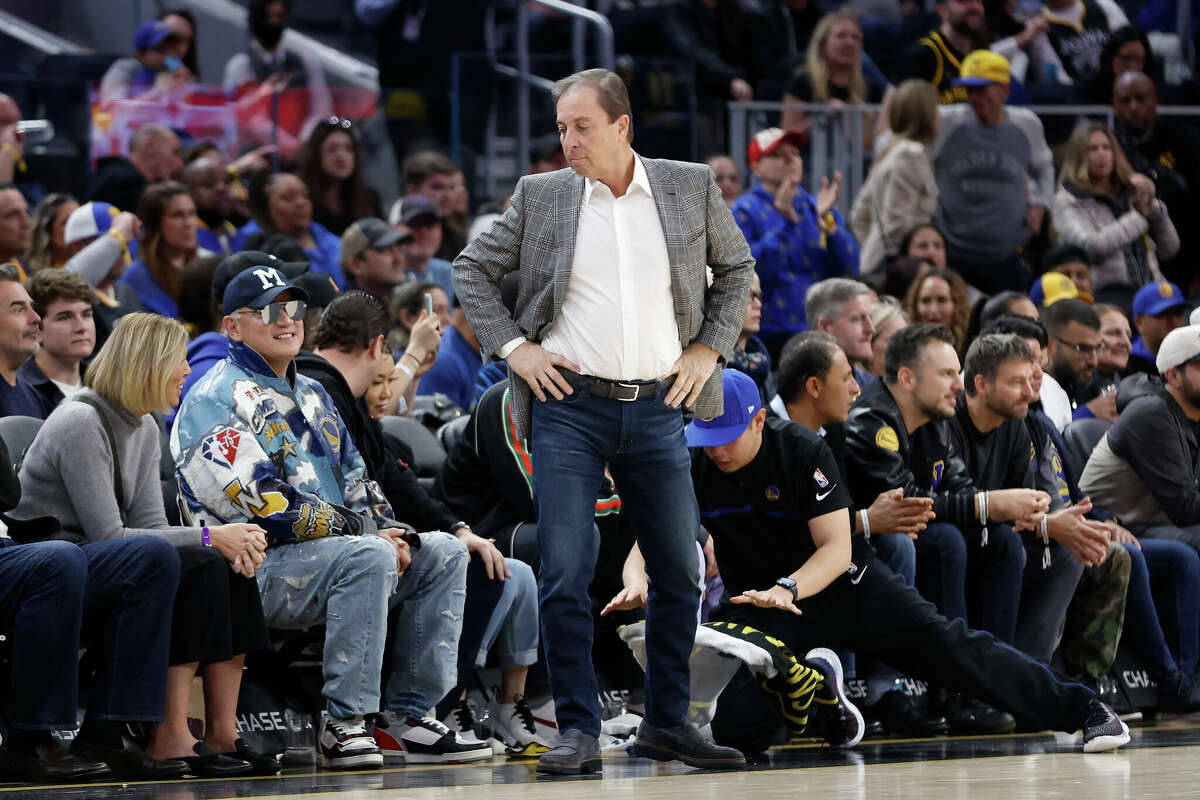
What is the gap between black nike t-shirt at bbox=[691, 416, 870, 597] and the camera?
5836 mm

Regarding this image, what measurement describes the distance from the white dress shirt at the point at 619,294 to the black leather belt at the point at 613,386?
16mm

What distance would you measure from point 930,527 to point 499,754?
1926 millimetres

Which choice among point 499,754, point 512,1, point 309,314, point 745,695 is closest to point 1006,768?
point 745,695

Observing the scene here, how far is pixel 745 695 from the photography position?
19.1 feet

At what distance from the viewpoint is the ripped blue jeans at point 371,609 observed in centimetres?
550

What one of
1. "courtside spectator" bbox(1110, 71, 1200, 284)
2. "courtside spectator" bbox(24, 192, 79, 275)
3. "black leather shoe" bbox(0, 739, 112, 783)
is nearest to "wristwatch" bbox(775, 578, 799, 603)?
"black leather shoe" bbox(0, 739, 112, 783)

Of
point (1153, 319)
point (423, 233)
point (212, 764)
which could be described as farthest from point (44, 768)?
point (1153, 319)

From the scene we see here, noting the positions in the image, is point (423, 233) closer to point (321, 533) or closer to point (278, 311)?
point (278, 311)

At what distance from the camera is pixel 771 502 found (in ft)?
19.3

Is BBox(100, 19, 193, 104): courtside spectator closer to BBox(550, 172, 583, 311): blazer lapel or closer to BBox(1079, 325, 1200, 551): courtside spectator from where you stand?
BBox(1079, 325, 1200, 551): courtside spectator

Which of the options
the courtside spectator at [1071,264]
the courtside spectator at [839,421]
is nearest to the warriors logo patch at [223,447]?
the courtside spectator at [839,421]

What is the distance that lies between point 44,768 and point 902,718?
3.19 m

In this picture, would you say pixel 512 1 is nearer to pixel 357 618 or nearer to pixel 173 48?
pixel 173 48

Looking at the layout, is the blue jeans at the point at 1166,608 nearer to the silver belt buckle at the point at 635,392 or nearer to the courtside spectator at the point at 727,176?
the silver belt buckle at the point at 635,392
